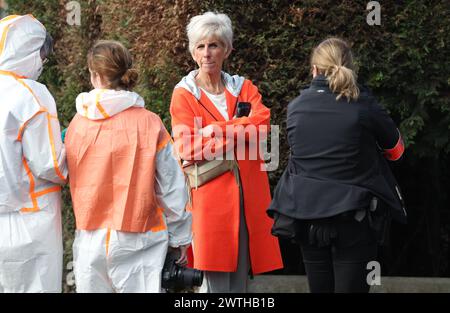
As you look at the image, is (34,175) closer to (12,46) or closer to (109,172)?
(109,172)

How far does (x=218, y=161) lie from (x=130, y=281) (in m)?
1.22

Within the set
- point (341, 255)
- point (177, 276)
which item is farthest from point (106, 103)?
point (341, 255)

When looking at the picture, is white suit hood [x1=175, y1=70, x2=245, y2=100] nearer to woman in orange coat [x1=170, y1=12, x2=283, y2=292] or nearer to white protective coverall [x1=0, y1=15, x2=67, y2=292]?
woman in orange coat [x1=170, y1=12, x2=283, y2=292]

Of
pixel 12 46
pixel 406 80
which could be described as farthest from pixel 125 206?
pixel 406 80

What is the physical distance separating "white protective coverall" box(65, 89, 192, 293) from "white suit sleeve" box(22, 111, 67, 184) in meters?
0.08

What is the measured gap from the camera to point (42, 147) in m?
4.61

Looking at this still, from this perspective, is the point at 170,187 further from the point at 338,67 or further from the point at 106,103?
the point at 338,67

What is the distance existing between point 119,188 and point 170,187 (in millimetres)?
248

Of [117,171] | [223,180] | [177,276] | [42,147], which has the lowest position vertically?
[177,276]

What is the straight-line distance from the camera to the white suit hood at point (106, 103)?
4.59 metres

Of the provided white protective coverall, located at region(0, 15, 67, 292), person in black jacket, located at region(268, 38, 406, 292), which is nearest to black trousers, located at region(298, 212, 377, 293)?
person in black jacket, located at region(268, 38, 406, 292)

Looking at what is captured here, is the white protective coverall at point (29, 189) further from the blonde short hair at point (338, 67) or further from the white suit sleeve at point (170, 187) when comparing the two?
the blonde short hair at point (338, 67)

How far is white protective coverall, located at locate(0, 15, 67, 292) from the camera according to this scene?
15.1 ft
